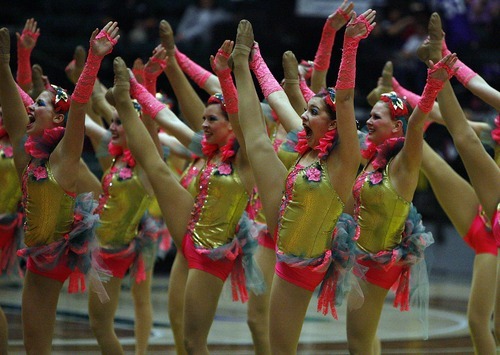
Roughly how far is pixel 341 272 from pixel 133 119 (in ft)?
5.02

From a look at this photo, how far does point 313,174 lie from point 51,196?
4.84 ft

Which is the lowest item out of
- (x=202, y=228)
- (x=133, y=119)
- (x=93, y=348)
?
(x=93, y=348)

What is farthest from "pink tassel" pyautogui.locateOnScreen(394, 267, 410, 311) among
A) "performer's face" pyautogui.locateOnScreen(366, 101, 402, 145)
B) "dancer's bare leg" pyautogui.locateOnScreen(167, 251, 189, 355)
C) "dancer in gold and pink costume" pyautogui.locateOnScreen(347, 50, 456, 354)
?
"dancer's bare leg" pyautogui.locateOnScreen(167, 251, 189, 355)

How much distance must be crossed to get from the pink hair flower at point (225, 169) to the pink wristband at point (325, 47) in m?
1.08

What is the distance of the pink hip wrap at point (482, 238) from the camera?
20.1 ft

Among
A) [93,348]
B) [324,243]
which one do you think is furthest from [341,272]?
[93,348]

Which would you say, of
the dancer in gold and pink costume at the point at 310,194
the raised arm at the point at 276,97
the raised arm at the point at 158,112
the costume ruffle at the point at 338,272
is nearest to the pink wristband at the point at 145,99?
the raised arm at the point at 158,112

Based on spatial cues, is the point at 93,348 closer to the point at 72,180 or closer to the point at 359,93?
the point at 72,180

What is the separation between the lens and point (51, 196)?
5328mm

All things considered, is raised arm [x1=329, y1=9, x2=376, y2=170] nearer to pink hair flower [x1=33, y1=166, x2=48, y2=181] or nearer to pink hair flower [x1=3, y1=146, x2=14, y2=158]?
pink hair flower [x1=33, y1=166, x2=48, y2=181]

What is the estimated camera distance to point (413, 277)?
5.71 meters

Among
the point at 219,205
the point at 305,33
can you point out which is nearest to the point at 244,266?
the point at 219,205

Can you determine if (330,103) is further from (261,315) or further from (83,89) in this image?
(261,315)

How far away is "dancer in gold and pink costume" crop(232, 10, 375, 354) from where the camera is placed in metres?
4.79
